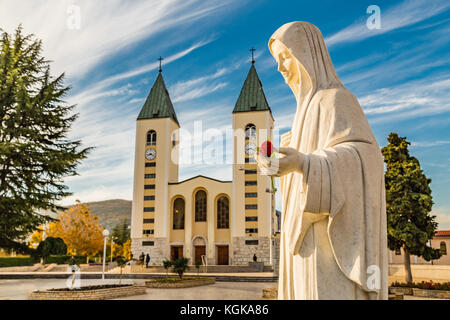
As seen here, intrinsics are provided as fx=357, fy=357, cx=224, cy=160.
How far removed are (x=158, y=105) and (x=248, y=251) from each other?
25788 millimetres

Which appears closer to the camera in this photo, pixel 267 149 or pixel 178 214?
pixel 267 149

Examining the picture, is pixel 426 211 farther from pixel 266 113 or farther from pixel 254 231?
pixel 266 113

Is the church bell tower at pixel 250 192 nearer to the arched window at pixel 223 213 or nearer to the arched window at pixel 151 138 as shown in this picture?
the arched window at pixel 223 213

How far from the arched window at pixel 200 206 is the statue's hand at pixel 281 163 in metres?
49.7

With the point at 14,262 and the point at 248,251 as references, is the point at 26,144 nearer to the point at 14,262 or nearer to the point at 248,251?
the point at 14,262

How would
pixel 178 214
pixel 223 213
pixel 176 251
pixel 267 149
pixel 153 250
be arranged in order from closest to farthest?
1. pixel 267 149
2. pixel 153 250
3. pixel 223 213
4. pixel 176 251
5. pixel 178 214

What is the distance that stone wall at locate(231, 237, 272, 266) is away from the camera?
151 ft

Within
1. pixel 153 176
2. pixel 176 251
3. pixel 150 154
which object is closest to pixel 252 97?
pixel 150 154

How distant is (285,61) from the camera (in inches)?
114

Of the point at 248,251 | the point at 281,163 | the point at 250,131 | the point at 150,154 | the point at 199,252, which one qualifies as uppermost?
the point at 250,131

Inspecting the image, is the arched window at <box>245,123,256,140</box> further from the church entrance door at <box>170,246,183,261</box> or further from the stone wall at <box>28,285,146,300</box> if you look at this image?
the stone wall at <box>28,285,146,300</box>

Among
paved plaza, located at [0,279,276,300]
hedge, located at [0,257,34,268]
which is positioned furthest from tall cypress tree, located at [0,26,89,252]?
hedge, located at [0,257,34,268]

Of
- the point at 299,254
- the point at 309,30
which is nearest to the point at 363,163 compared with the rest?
the point at 299,254

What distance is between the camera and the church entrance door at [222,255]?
4888 cm
